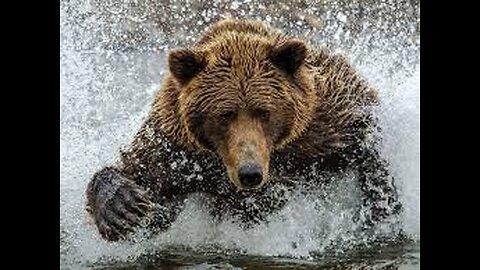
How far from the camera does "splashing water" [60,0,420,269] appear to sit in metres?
6.80

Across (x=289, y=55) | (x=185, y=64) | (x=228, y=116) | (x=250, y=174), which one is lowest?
(x=250, y=174)

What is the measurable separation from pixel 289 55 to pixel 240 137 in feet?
2.45

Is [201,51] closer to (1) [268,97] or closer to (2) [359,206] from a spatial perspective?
(1) [268,97]

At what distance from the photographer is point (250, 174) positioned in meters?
5.93

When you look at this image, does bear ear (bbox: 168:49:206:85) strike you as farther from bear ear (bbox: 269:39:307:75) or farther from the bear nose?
the bear nose

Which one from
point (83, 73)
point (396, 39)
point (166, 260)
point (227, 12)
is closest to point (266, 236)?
point (166, 260)

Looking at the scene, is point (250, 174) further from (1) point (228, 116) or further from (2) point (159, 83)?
(2) point (159, 83)

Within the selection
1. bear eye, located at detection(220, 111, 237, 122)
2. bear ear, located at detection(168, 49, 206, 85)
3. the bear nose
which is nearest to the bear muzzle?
the bear nose

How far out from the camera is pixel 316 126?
6.87m

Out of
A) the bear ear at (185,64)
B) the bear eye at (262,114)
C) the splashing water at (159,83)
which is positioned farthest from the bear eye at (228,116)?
the splashing water at (159,83)

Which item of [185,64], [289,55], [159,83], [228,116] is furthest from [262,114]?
[159,83]

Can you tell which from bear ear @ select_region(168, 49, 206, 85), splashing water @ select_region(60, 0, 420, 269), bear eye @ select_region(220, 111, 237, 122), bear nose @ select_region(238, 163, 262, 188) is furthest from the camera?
splashing water @ select_region(60, 0, 420, 269)

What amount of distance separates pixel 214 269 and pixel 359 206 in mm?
1610

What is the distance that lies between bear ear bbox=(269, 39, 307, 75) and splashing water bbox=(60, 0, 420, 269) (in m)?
0.96
